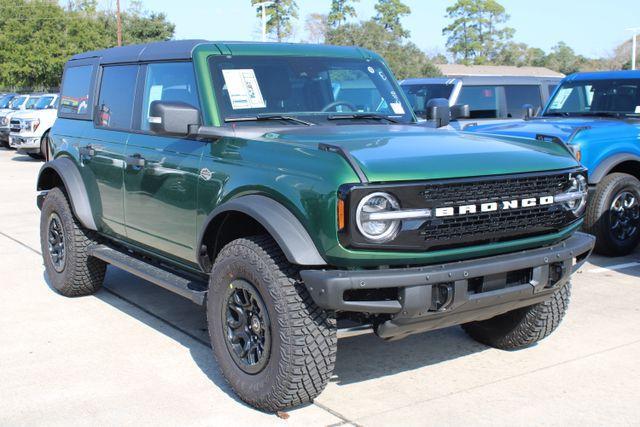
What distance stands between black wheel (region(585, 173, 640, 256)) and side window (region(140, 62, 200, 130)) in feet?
14.7

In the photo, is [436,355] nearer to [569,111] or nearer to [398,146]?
[398,146]

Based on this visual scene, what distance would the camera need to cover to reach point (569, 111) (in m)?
8.98

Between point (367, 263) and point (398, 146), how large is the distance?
76 cm

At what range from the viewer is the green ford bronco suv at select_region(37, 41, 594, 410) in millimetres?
3627

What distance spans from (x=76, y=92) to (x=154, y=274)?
229cm

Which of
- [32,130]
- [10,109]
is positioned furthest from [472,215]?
Answer: [10,109]

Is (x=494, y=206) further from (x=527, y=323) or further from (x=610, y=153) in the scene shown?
(x=610, y=153)

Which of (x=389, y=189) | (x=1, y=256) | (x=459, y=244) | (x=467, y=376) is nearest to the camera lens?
(x=389, y=189)

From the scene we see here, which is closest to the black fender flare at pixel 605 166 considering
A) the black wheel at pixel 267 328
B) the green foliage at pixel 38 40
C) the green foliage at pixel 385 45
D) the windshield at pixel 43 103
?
the black wheel at pixel 267 328

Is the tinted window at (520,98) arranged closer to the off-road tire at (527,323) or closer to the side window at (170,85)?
the off-road tire at (527,323)

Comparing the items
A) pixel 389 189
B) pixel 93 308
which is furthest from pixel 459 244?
pixel 93 308

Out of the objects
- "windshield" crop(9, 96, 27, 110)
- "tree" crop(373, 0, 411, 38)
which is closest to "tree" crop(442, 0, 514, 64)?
"tree" crop(373, 0, 411, 38)

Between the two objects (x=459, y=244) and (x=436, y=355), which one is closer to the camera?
(x=459, y=244)

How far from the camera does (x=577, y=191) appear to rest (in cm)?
435
